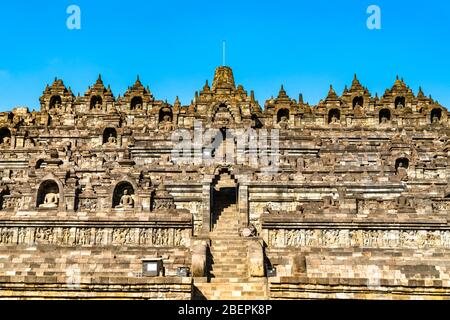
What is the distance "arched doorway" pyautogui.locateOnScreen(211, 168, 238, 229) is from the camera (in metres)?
37.0

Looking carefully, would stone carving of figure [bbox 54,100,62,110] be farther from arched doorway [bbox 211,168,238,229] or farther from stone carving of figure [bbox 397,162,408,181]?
stone carving of figure [bbox 397,162,408,181]

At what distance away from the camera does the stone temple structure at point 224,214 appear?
21844mm

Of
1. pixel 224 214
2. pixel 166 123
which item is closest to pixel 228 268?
pixel 224 214

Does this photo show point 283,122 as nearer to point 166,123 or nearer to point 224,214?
point 166,123

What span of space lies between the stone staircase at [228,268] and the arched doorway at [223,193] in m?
0.13

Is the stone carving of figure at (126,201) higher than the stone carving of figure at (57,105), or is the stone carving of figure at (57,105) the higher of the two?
the stone carving of figure at (57,105)

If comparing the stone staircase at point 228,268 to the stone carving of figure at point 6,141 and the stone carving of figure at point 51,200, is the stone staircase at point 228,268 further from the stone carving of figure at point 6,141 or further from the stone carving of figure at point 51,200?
the stone carving of figure at point 6,141

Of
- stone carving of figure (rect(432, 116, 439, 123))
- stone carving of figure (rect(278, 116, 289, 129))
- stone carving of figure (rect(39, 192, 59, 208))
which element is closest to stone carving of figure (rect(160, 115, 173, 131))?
stone carving of figure (rect(278, 116, 289, 129))

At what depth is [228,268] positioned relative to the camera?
2856 cm

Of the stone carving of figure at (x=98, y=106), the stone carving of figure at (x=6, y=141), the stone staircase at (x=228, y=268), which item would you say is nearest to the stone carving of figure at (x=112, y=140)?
the stone carving of figure at (x=6, y=141)

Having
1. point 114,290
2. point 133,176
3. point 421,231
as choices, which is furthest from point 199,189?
point 114,290

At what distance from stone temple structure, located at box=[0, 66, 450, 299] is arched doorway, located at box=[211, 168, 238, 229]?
104 millimetres

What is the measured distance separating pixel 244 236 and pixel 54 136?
103ft

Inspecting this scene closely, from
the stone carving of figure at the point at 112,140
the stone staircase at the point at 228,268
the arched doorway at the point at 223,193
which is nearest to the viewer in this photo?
the stone staircase at the point at 228,268
